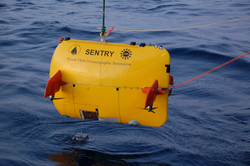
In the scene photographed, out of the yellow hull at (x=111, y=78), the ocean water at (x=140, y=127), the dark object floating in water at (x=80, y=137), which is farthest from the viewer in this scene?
the dark object floating in water at (x=80, y=137)

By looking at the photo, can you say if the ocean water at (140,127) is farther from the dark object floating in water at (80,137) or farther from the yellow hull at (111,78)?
the yellow hull at (111,78)

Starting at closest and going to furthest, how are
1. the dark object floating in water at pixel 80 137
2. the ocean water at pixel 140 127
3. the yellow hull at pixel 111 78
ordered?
1. the yellow hull at pixel 111 78
2. the ocean water at pixel 140 127
3. the dark object floating in water at pixel 80 137

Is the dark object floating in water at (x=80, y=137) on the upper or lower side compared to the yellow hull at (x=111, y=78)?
lower

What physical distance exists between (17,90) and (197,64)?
7.85 metres

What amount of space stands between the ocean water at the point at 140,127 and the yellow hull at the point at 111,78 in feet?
4.52

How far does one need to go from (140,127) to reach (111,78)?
9.54 feet

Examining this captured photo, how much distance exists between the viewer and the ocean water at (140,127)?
724 centimetres

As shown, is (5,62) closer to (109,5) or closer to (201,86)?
(201,86)

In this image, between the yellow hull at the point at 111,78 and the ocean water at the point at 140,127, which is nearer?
the yellow hull at the point at 111,78

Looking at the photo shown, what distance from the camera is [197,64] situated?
44.5 ft

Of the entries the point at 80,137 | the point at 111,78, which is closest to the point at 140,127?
the point at 80,137

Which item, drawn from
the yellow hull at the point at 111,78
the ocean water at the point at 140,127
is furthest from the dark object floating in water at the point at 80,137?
the yellow hull at the point at 111,78

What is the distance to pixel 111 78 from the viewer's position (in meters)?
6.08

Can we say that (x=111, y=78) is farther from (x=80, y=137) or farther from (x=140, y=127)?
(x=140, y=127)
